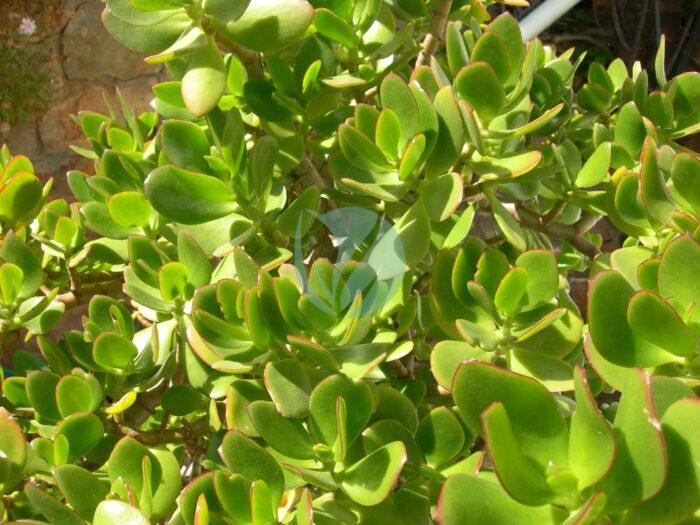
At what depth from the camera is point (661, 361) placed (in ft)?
1.29

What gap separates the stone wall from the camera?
263 centimetres

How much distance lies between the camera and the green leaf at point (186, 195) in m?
0.54

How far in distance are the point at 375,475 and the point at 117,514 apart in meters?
0.16

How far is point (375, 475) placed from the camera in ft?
1.41

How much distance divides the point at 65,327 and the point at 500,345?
2315mm

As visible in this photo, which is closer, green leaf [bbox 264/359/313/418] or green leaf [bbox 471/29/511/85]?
green leaf [bbox 264/359/313/418]

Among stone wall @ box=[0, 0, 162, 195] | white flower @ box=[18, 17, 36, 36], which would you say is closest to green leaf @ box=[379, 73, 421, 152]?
stone wall @ box=[0, 0, 162, 195]

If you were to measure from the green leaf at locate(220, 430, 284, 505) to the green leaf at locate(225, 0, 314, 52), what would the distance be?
0.27 meters

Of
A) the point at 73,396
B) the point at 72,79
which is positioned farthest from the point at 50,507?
the point at 72,79

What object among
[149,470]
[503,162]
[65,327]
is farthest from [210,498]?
[65,327]

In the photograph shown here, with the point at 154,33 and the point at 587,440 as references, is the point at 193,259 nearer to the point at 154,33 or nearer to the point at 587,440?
the point at 154,33

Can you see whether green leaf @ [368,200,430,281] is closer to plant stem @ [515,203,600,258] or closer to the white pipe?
plant stem @ [515,203,600,258]

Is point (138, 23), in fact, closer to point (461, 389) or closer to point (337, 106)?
point (337, 106)

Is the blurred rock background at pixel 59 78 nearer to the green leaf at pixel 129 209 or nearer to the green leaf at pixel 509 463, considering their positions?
the green leaf at pixel 129 209
